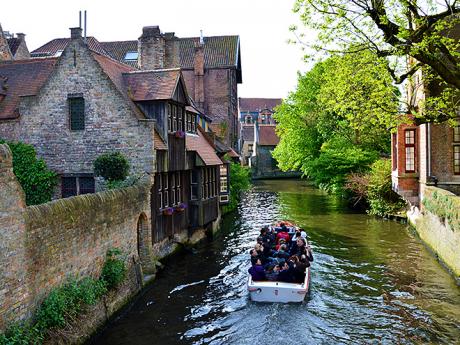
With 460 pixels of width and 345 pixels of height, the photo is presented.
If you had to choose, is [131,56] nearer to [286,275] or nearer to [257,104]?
[286,275]

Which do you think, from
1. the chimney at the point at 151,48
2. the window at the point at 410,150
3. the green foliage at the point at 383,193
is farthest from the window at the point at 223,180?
the window at the point at 410,150

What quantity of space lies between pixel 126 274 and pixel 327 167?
25.5 meters

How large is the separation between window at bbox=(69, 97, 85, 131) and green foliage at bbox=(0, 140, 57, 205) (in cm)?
186

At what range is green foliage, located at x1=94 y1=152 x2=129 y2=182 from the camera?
16.5 metres

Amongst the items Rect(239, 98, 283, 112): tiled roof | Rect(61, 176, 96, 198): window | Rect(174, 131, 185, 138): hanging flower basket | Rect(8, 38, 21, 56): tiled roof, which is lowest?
Rect(61, 176, 96, 198): window

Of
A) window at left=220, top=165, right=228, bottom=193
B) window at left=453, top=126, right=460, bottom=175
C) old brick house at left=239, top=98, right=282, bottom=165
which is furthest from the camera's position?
old brick house at left=239, top=98, right=282, bottom=165

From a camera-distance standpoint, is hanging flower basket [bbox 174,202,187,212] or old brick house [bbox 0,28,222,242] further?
hanging flower basket [bbox 174,202,187,212]

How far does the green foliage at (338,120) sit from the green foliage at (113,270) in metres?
9.38

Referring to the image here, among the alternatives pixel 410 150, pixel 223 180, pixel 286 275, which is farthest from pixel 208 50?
pixel 286 275

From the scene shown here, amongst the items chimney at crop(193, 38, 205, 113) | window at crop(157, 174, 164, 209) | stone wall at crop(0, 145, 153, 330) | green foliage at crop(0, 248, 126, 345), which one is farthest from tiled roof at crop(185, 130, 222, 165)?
chimney at crop(193, 38, 205, 113)

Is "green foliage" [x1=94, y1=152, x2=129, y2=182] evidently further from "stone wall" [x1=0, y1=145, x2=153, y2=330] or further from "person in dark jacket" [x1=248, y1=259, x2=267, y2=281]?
"person in dark jacket" [x1=248, y1=259, x2=267, y2=281]

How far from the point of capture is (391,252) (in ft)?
68.3

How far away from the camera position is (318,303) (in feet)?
47.5

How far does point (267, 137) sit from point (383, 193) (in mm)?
50072
